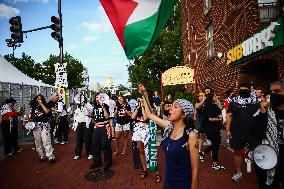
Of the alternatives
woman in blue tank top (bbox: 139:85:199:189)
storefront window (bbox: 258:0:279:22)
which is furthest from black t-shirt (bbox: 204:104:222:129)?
storefront window (bbox: 258:0:279:22)

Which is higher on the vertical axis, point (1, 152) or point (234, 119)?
point (234, 119)

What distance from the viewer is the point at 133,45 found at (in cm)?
468

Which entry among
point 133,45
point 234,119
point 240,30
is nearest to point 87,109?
point 234,119

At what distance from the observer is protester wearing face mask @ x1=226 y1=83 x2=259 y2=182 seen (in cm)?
649

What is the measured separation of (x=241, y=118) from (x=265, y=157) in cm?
223

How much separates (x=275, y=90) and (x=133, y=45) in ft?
6.99

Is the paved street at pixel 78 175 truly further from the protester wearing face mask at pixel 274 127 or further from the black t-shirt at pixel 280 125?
the black t-shirt at pixel 280 125

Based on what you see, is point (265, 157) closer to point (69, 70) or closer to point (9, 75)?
point (9, 75)

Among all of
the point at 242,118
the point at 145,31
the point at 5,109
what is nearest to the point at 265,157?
the point at 242,118

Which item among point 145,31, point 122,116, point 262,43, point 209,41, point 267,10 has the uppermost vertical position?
point 267,10

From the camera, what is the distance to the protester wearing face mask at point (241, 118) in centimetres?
649

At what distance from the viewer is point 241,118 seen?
6.61 m

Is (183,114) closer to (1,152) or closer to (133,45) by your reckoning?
(133,45)

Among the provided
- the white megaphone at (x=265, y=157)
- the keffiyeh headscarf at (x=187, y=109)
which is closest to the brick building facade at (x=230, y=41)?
the white megaphone at (x=265, y=157)
